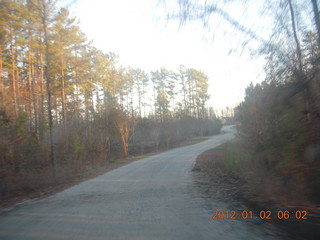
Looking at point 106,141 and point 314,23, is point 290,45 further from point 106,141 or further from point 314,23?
point 106,141

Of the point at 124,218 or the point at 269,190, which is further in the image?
the point at 269,190

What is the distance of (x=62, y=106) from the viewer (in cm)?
2259

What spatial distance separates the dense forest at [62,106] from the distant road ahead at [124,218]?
3536 millimetres

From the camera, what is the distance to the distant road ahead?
429cm

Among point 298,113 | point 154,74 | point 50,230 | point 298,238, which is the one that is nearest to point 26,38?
point 50,230

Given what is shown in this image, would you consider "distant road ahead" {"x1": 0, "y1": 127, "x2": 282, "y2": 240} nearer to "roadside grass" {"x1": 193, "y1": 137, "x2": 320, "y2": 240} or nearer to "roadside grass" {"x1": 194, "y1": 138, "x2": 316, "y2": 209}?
"roadside grass" {"x1": 193, "y1": 137, "x2": 320, "y2": 240}
